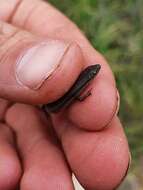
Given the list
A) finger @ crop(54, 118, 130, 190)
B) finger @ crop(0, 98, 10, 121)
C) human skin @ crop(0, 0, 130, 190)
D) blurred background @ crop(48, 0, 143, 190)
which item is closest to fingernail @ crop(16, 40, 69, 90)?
human skin @ crop(0, 0, 130, 190)

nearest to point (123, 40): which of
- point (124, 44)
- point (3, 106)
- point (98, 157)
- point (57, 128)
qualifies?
point (124, 44)

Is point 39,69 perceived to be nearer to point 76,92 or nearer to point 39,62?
point 39,62

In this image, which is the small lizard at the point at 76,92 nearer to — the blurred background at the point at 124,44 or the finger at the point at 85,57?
the finger at the point at 85,57

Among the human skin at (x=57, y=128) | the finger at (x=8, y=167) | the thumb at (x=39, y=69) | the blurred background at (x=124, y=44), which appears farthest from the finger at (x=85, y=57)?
the blurred background at (x=124, y=44)

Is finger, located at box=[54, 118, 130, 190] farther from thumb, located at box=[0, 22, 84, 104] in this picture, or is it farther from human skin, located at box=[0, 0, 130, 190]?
thumb, located at box=[0, 22, 84, 104]

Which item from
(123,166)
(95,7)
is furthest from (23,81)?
(95,7)

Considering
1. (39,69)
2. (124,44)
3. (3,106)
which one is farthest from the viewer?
(124,44)
